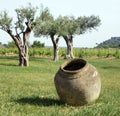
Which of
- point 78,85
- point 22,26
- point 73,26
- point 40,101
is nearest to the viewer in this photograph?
point 78,85

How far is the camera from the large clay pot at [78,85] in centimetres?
1109

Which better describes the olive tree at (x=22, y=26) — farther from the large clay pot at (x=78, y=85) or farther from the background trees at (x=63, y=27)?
the large clay pot at (x=78, y=85)

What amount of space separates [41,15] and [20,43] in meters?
3.66

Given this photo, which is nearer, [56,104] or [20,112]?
[20,112]

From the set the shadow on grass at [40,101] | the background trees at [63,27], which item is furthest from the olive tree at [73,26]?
the shadow on grass at [40,101]

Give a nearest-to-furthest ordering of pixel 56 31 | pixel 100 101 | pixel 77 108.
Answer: pixel 77 108
pixel 100 101
pixel 56 31

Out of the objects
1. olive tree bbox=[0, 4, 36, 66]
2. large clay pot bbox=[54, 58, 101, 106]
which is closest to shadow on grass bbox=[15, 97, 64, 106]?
large clay pot bbox=[54, 58, 101, 106]

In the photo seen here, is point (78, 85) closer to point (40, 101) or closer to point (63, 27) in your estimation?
point (40, 101)

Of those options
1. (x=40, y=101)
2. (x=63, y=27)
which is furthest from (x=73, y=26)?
(x=40, y=101)

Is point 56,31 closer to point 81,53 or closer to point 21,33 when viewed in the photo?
point 21,33

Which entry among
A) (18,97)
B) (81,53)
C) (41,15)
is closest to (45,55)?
(81,53)

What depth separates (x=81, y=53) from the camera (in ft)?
219

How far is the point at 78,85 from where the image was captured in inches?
436

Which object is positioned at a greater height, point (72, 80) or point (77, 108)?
point (72, 80)
